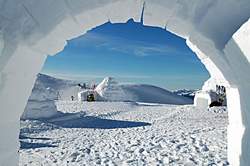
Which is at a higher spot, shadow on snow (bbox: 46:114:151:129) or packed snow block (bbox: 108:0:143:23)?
packed snow block (bbox: 108:0:143:23)

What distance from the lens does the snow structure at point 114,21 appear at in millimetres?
2627

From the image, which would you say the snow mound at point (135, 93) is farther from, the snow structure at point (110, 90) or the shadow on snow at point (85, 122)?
the shadow on snow at point (85, 122)

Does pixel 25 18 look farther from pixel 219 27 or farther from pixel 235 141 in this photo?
pixel 235 141

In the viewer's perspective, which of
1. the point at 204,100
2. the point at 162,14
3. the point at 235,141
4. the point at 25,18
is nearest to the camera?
the point at 25,18

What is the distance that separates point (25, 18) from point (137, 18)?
1.04 m

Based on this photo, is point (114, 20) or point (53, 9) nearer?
point (53, 9)

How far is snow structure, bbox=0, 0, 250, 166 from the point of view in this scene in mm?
2627

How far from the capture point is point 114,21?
3.21m

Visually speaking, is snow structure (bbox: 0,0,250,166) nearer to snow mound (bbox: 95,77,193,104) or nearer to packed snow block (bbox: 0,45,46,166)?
packed snow block (bbox: 0,45,46,166)

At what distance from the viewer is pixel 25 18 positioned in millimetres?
2662

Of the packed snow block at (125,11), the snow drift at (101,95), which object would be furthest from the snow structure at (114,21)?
the snow drift at (101,95)

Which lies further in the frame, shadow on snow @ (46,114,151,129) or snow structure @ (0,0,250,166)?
shadow on snow @ (46,114,151,129)

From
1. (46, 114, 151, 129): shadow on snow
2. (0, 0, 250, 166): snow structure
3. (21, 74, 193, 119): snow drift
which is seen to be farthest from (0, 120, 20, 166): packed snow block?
(21, 74, 193, 119): snow drift

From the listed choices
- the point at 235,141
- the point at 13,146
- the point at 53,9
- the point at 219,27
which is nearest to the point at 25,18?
the point at 53,9
